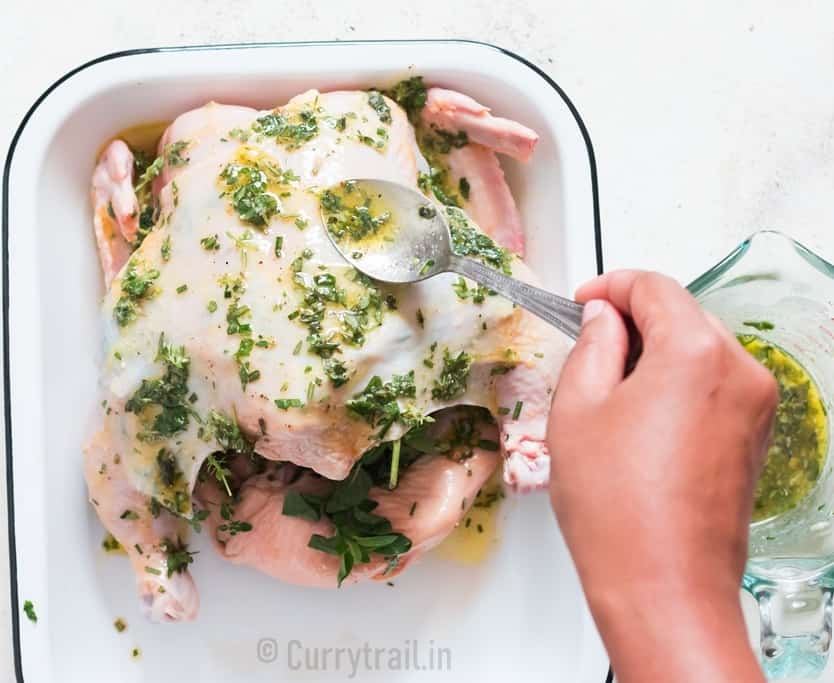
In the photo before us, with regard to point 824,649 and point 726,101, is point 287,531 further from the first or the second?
point 726,101

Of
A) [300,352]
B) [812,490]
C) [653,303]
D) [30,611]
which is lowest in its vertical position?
[30,611]

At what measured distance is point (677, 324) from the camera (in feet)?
3.52

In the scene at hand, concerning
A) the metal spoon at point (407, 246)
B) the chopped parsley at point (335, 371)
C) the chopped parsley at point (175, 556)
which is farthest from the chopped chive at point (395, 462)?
the chopped parsley at point (175, 556)

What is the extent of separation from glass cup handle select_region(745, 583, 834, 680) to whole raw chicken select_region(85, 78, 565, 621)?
1.23ft

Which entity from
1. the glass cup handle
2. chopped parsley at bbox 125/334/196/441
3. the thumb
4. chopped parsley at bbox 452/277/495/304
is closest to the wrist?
the thumb

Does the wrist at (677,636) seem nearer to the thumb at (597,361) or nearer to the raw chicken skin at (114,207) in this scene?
the thumb at (597,361)

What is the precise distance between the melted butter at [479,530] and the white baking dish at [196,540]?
0.02m

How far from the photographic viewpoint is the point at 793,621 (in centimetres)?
151

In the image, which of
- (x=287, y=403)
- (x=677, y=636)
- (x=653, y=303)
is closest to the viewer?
(x=677, y=636)

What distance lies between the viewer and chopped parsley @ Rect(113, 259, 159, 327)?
153cm

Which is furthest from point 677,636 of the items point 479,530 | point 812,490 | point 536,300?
point 479,530

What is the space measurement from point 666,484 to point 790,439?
2.17 ft

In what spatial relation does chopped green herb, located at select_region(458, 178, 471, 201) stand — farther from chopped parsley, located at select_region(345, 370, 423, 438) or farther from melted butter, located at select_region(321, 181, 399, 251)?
chopped parsley, located at select_region(345, 370, 423, 438)

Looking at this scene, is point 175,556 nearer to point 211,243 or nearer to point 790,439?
point 211,243
